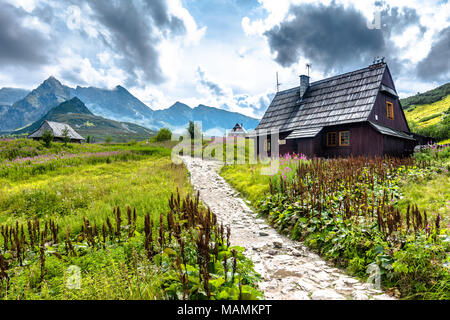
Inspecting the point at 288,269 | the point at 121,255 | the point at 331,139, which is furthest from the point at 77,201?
the point at 331,139

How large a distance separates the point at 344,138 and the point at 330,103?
402cm

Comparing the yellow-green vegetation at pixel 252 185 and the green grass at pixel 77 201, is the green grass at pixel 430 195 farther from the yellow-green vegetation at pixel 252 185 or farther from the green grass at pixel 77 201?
the green grass at pixel 77 201

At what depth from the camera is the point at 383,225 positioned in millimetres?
3852

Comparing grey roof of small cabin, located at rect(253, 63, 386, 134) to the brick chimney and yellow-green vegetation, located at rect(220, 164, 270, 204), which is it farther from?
yellow-green vegetation, located at rect(220, 164, 270, 204)

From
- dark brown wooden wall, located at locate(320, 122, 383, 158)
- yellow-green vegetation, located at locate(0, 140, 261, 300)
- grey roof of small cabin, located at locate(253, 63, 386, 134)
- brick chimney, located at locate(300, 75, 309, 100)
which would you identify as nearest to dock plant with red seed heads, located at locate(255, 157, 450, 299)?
yellow-green vegetation, located at locate(0, 140, 261, 300)

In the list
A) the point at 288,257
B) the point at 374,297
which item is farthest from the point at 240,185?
the point at 374,297

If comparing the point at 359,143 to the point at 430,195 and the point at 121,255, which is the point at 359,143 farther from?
the point at 121,255

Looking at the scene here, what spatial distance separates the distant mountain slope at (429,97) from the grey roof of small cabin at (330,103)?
84712 mm

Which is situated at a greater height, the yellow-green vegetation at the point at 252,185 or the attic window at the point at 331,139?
the attic window at the point at 331,139

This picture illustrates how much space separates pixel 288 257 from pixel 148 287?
10.0ft

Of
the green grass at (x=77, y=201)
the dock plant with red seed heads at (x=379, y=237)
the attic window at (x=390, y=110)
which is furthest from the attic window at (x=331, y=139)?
the green grass at (x=77, y=201)

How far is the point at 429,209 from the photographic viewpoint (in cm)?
545

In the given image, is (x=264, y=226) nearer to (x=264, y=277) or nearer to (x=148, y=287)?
(x=264, y=277)

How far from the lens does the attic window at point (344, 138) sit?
723 inches
